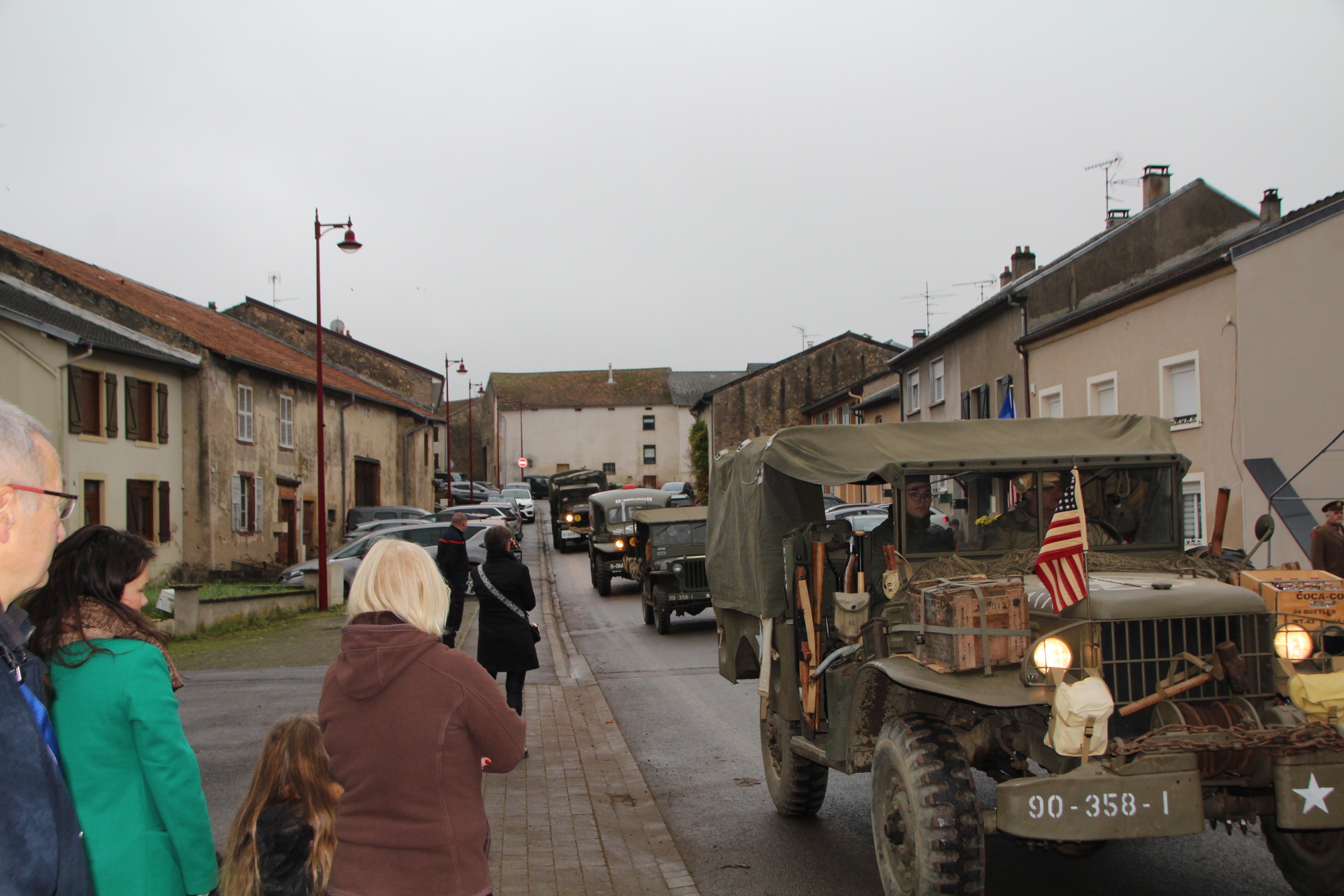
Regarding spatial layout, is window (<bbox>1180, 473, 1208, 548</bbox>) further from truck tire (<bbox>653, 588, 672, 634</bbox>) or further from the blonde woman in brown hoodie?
the blonde woman in brown hoodie

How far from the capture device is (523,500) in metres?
52.1

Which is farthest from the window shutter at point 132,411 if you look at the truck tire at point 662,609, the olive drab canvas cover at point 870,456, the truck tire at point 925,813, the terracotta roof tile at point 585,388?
the terracotta roof tile at point 585,388

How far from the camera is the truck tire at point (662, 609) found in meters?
16.8

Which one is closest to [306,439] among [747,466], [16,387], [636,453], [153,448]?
[153,448]

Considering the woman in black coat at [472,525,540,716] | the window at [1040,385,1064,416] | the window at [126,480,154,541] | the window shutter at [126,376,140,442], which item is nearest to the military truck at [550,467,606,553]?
the window at [126,480,154,541]

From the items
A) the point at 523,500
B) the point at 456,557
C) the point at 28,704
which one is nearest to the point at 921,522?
the point at 28,704

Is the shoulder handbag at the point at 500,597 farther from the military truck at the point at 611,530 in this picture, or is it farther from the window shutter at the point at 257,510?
the window shutter at the point at 257,510

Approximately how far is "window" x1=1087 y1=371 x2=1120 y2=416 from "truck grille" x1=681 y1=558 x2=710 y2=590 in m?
9.66

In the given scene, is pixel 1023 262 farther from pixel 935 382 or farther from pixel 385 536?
pixel 385 536

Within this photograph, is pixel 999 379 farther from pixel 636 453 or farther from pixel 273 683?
pixel 636 453

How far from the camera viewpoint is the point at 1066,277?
2580 cm

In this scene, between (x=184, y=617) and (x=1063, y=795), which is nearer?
(x=1063, y=795)

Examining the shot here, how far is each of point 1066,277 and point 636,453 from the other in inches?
2330

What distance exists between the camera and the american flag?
13.9ft
